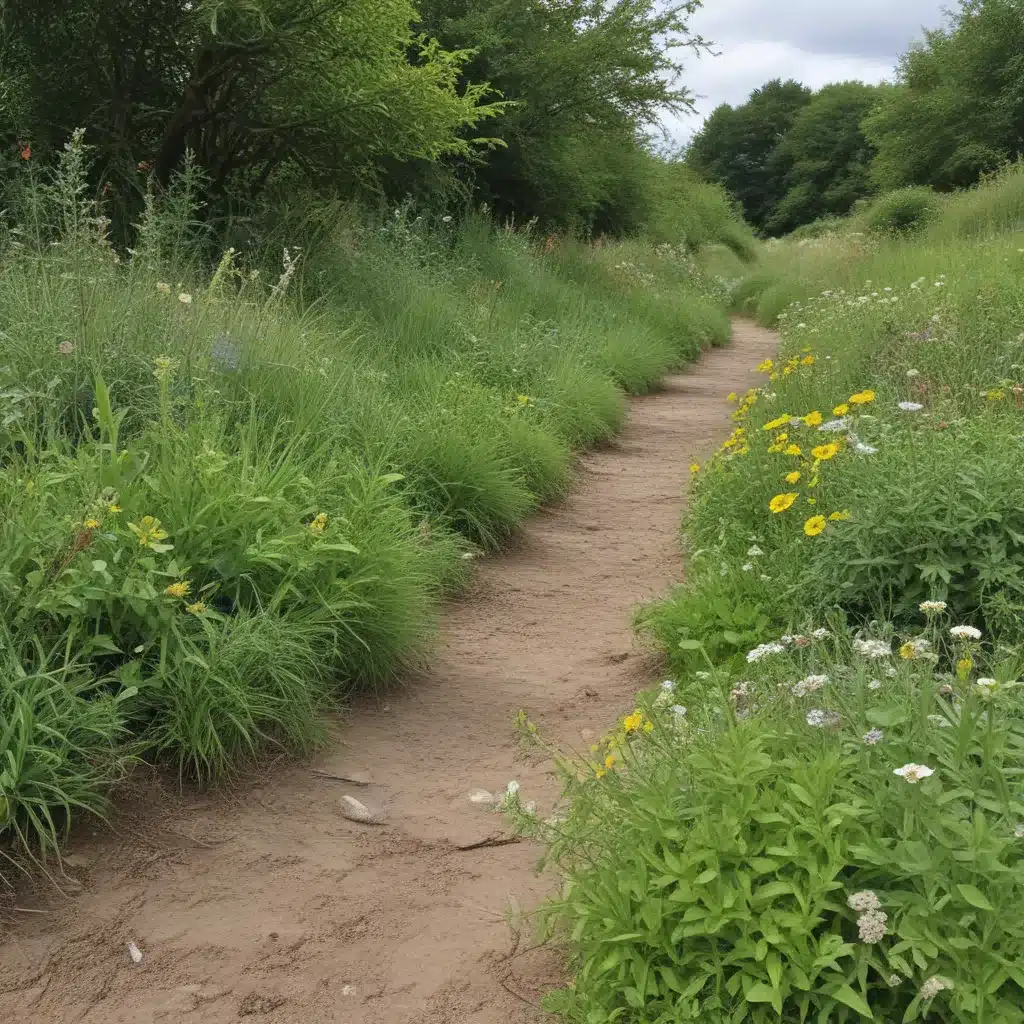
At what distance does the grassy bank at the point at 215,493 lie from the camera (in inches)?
112

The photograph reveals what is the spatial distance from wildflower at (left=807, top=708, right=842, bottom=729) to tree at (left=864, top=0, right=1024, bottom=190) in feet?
76.2

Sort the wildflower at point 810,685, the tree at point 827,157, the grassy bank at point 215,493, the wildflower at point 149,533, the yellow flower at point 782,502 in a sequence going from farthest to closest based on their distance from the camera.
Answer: the tree at point 827,157 < the yellow flower at point 782,502 < the wildflower at point 149,533 < the grassy bank at point 215,493 < the wildflower at point 810,685

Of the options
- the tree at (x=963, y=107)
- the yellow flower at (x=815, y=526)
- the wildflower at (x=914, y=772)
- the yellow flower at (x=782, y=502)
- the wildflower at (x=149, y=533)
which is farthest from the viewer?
the tree at (x=963, y=107)

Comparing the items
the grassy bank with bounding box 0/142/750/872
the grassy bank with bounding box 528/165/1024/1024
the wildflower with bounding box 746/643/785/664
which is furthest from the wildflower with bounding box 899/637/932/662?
the grassy bank with bounding box 0/142/750/872

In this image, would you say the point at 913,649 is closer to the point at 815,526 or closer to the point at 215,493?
the point at 815,526

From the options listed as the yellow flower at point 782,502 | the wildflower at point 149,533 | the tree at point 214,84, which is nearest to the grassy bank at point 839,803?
the yellow flower at point 782,502

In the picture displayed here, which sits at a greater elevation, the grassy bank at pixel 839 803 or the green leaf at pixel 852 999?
the grassy bank at pixel 839 803

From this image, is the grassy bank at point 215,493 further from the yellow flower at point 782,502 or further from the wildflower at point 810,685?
the wildflower at point 810,685

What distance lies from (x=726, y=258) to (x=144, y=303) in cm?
2796

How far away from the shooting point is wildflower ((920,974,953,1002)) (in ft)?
5.50

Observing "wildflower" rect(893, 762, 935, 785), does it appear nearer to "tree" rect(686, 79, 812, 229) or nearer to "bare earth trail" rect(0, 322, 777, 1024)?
"bare earth trail" rect(0, 322, 777, 1024)

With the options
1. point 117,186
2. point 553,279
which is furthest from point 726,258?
point 117,186

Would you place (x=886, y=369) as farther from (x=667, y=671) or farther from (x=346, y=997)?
(x=346, y=997)

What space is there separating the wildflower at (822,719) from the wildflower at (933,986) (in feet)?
1.71
